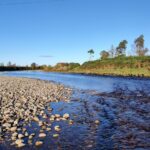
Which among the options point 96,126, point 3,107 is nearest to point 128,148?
point 96,126

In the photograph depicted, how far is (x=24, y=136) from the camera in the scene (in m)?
14.8

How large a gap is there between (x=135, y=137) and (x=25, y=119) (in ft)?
24.0

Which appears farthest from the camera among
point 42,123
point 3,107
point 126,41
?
point 126,41

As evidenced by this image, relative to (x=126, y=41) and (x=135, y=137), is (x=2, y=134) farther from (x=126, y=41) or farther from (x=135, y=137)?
(x=126, y=41)

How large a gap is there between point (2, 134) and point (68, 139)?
345 centimetres

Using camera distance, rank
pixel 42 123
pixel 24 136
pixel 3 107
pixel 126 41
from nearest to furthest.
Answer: pixel 24 136 → pixel 42 123 → pixel 3 107 → pixel 126 41

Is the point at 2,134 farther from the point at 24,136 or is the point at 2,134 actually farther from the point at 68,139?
the point at 68,139

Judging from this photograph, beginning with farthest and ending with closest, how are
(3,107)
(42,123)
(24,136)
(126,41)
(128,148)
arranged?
(126,41)
(3,107)
(42,123)
(24,136)
(128,148)

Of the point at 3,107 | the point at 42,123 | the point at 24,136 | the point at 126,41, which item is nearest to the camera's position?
the point at 24,136

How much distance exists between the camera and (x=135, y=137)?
1534 centimetres

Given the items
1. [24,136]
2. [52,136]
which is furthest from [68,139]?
[24,136]

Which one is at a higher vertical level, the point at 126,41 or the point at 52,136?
the point at 126,41

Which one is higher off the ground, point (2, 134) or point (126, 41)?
point (126, 41)

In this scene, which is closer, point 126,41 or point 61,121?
point 61,121
